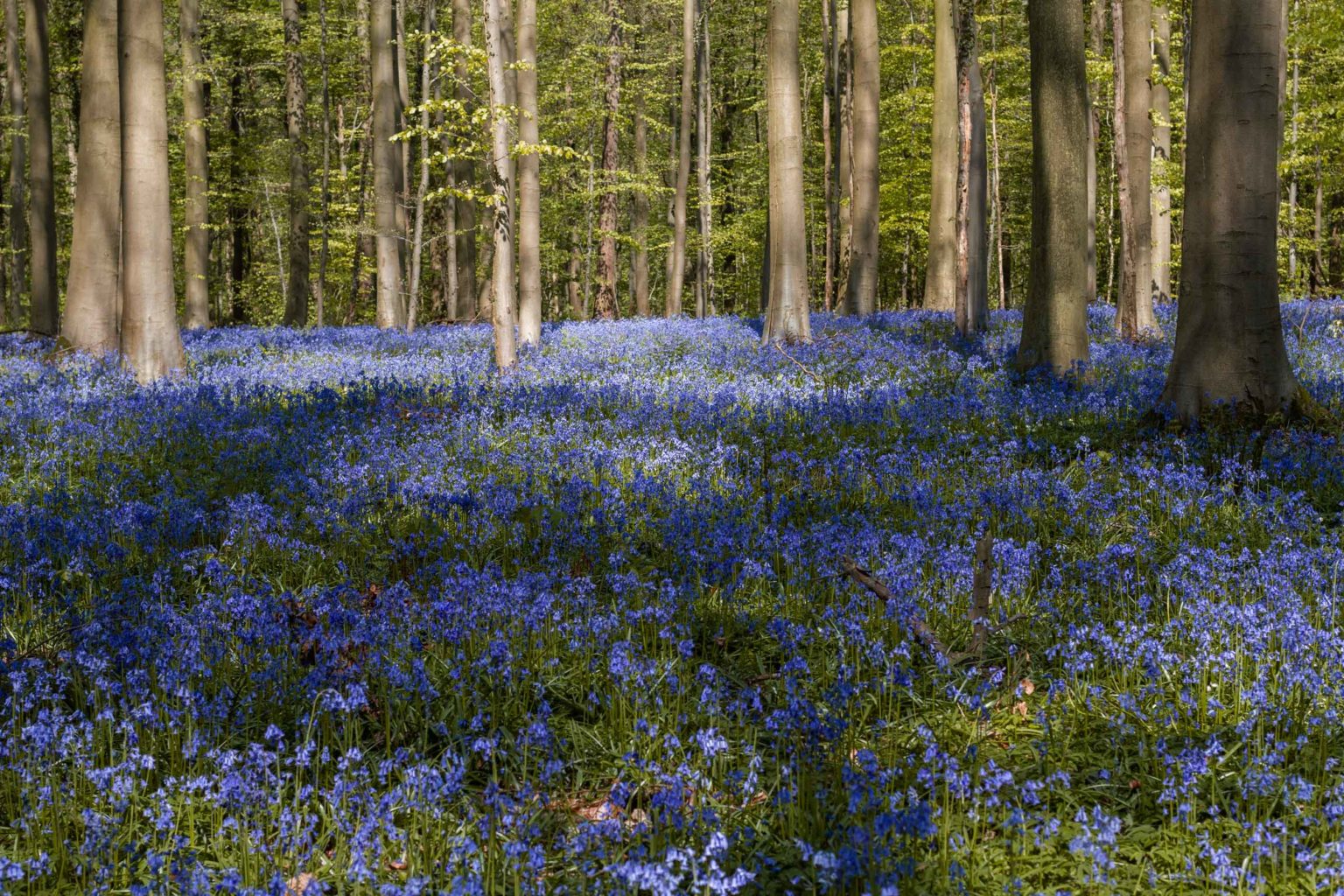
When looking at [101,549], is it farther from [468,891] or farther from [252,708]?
[468,891]

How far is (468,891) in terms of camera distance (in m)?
2.26

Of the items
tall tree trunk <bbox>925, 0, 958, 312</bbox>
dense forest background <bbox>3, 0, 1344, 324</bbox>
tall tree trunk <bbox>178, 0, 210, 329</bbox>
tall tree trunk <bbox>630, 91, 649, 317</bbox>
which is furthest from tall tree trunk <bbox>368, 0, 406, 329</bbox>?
tall tree trunk <bbox>925, 0, 958, 312</bbox>

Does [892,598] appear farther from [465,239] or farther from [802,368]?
[465,239]

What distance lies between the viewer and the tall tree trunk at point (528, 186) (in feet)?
51.0

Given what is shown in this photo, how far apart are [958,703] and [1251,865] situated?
3.63 feet

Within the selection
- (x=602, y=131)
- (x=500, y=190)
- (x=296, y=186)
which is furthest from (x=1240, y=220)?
(x=602, y=131)

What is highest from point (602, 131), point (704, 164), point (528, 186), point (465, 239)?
point (602, 131)

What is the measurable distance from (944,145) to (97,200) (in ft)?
47.9

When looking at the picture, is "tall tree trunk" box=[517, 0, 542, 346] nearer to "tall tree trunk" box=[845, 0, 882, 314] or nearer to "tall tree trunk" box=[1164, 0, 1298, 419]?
"tall tree trunk" box=[845, 0, 882, 314]

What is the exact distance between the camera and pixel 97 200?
47.7 ft

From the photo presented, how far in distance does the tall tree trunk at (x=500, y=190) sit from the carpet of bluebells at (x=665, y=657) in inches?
149

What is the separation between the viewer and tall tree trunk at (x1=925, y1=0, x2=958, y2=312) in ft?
63.0

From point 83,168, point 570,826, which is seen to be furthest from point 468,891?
point 83,168

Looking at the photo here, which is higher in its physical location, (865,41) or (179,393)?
(865,41)
